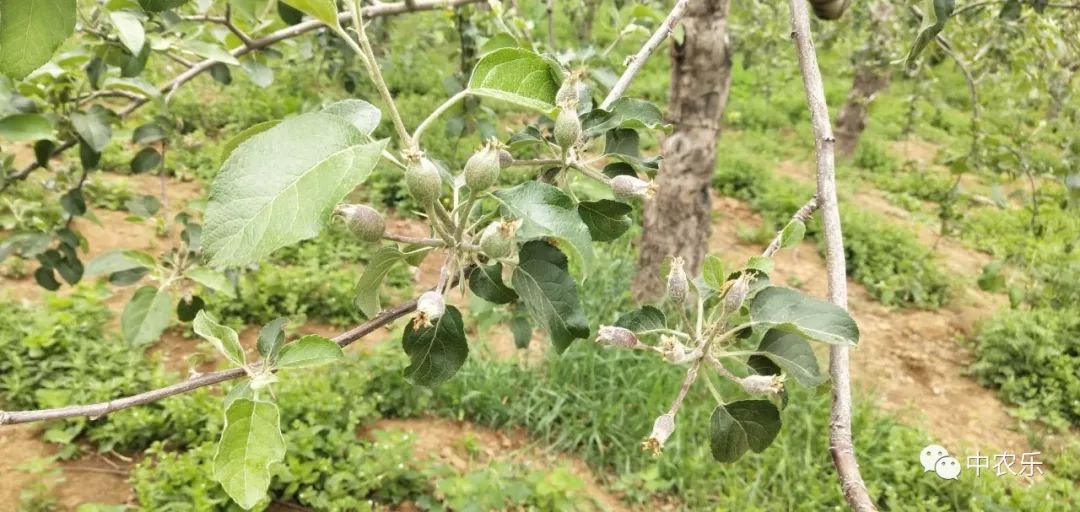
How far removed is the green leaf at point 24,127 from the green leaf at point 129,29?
29cm

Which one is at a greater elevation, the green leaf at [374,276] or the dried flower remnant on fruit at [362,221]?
the dried flower remnant on fruit at [362,221]

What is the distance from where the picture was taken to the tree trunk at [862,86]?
523 centimetres

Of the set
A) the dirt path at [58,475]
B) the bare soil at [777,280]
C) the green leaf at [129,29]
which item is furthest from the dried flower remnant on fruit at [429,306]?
the dirt path at [58,475]

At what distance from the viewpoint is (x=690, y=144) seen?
135 inches

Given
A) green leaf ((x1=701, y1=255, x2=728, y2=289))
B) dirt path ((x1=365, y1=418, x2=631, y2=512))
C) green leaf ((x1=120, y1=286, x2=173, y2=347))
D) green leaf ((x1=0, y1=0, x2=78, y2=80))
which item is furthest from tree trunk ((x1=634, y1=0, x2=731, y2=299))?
green leaf ((x1=0, y1=0, x2=78, y2=80))

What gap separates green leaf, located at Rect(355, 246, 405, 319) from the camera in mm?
766

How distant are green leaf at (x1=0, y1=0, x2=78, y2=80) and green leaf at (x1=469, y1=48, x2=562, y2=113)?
38 cm

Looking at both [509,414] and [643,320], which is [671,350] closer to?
[643,320]

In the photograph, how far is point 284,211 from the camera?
55 centimetres

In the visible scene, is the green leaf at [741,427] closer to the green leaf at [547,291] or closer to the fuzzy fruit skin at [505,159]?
the green leaf at [547,291]

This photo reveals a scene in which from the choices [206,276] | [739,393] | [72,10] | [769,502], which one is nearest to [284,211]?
[72,10]

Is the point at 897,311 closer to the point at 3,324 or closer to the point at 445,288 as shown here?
the point at 445,288

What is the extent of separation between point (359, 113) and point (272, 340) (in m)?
0.29

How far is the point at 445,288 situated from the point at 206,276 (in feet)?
3.72
